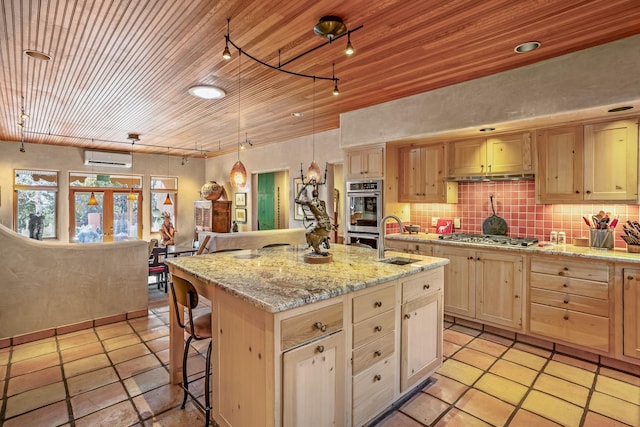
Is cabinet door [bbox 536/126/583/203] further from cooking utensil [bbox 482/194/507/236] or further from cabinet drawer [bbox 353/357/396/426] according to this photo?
cabinet drawer [bbox 353/357/396/426]

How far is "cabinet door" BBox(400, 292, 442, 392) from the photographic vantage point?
88.4 inches

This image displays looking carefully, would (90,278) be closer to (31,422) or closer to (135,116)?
(31,422)

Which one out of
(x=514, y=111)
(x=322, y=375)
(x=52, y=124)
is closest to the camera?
(x=322, y=375)

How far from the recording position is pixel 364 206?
470cm

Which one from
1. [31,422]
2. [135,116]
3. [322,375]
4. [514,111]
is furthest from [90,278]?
[514,111]

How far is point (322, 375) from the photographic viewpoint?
171cm

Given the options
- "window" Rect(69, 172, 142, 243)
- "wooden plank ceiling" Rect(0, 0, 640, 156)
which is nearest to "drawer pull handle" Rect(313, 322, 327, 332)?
"wooden plank ceiling" Rect(0, 0, 640, 156)

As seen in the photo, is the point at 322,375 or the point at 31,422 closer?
the point at 322,375

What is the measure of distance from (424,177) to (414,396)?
2.77 m

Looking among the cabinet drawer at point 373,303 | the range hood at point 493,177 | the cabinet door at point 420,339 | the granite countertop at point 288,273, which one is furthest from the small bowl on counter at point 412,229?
the cabinet drawer at point 373,303

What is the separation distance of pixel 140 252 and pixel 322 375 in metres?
3.22

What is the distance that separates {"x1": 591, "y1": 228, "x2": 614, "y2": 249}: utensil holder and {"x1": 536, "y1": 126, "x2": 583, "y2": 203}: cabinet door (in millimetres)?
358

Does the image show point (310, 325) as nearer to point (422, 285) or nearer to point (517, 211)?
point (422, 285)

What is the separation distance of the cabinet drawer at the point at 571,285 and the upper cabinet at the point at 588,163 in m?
0.80
